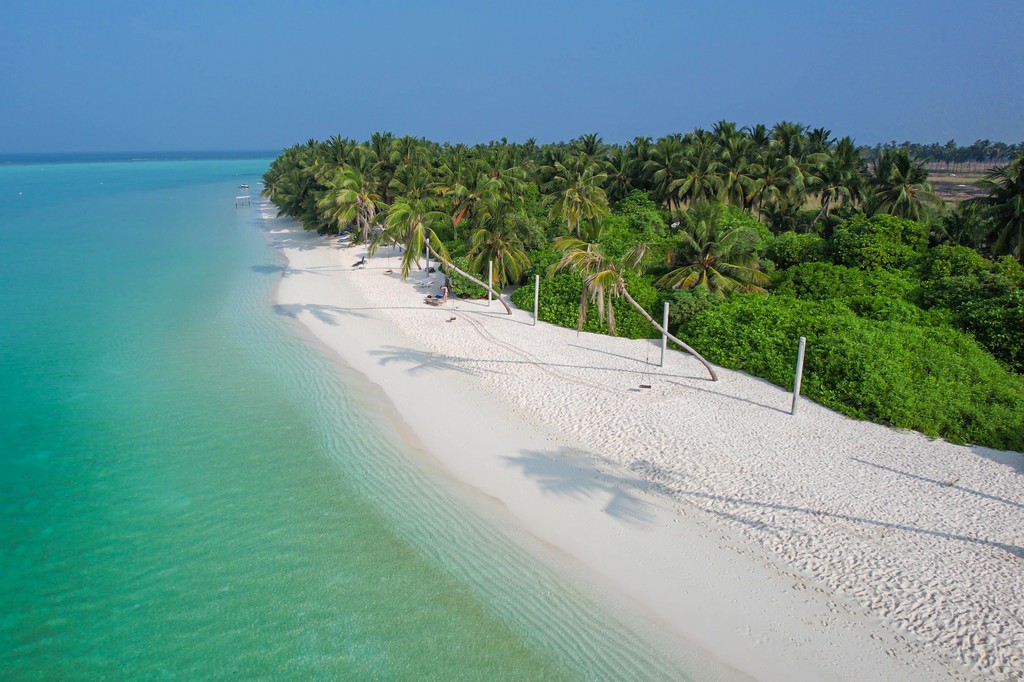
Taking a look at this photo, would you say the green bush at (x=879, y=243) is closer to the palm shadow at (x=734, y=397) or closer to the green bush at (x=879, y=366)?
the green bush at (x=879, y=366)

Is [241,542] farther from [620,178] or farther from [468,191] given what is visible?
[620,178]

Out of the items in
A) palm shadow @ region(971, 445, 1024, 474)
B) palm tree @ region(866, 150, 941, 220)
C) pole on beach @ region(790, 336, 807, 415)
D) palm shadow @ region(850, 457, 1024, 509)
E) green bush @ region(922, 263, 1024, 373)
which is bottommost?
palm shadow @ region(850, 457, 1024, 509)

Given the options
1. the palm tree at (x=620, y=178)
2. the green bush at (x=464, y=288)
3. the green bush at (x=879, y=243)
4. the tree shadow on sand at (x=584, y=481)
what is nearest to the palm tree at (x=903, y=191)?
the green bush at (x=879, y=243)

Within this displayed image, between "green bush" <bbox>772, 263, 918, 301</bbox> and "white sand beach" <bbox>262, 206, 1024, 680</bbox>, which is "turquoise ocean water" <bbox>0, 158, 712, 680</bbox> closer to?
"white sand beach" <bbox>262, 206, 1024, 680</bbox>

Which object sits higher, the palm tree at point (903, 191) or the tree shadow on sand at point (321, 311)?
the palm tree at point (903, 191)

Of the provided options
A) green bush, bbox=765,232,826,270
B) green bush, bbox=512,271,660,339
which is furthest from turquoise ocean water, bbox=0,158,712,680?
green bush, bbox=765,232,826,270

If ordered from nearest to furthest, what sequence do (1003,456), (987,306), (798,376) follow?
(1003,456), (798,376), (987,306)

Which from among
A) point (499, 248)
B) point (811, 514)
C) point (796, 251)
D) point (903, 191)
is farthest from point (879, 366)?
point (903, 191)
